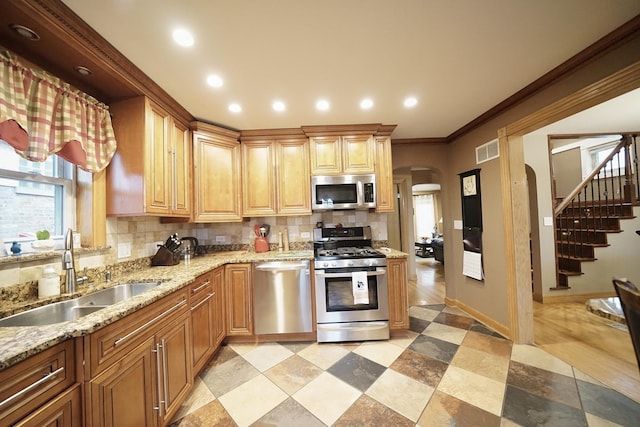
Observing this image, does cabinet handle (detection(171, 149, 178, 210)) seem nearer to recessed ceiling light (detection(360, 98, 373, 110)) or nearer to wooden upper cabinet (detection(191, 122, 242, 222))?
wooden upper cabinet (detection(191, 122, 242, 222))

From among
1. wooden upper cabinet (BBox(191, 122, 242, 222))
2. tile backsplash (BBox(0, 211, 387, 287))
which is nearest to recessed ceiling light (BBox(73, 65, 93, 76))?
wooden upper cabinet (BBox(191, 122, 242, 222))

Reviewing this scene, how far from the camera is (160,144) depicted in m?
1.97

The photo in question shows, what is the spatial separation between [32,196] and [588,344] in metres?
4.72

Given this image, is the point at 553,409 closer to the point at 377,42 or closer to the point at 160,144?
the point at 377,42

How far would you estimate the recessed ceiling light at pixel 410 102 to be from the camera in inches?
84.6

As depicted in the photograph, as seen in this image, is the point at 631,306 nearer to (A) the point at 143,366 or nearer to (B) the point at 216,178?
(A) the point at 143,366

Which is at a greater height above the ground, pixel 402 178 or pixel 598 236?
pixel 402 178

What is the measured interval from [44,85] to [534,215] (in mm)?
5352

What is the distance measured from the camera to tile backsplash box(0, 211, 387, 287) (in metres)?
1.35

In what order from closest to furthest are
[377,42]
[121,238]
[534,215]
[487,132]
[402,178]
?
1. [377,42]
2. [121,238]
3. [487,132]
4. [534,215]
5. [402,178]

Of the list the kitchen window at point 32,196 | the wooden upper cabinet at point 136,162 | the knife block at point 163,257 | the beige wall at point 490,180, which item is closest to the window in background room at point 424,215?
the beige wall at point 490,180

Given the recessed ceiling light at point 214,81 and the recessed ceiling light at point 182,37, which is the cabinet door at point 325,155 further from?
the recessed ceiling light at point 182,37

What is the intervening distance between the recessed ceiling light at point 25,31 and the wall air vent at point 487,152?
3.67 metres

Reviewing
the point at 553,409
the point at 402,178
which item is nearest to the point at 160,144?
the point at 553,409
